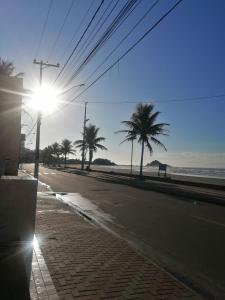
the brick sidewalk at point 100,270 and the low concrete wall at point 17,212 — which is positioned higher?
the low concrete wall at point 17,212

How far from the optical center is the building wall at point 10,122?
58.7 ft

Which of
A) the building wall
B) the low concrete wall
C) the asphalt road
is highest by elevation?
the building wall

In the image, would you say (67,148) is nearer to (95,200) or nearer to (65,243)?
(95,200)

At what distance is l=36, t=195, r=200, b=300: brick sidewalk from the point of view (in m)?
5.70

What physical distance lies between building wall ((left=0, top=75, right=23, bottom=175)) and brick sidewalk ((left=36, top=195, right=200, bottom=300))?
8.42m

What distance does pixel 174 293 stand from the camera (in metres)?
5.81

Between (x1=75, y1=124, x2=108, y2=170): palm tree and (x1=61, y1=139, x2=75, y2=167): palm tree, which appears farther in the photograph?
(x1=61, y1=139, x2=75, y2=167): palm tree

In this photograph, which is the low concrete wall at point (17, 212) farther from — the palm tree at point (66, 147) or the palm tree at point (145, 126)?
the palm tree at point (66, 147)

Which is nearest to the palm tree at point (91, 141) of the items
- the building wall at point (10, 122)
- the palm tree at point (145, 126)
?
the palm tree at point (145, 126)

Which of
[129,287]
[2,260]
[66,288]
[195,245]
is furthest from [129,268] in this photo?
[195,245]

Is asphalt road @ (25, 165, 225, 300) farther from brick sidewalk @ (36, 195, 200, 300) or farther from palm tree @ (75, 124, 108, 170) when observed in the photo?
palm tree @ (75, 124, 108, 170)

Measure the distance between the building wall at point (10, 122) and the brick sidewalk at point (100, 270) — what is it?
8416 mm

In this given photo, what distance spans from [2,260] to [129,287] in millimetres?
2419

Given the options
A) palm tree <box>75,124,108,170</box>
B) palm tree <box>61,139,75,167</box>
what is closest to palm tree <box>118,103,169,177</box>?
palm tree <box>75,124,108,170</box>
